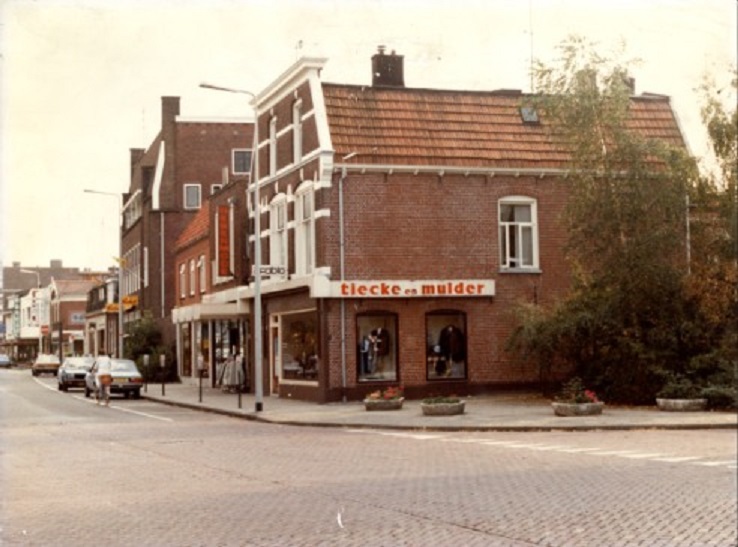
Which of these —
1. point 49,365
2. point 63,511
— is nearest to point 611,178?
point 63,511

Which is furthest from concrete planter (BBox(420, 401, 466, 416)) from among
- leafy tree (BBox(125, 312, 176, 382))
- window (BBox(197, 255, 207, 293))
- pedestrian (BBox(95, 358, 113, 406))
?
leafy tree (BBox(125, 312, 176, 382))

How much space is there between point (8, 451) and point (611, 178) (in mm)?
15474

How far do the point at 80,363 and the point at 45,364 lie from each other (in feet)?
68.8

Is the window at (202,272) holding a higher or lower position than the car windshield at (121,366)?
higher

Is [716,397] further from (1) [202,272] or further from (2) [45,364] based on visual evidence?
(2) [45,364]

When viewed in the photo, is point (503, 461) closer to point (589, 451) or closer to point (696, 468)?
point (589, 451)

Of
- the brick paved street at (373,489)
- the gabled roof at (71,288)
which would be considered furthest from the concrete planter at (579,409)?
the gabled roof at (71,288)

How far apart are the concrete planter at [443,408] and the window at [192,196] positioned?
35024 mm

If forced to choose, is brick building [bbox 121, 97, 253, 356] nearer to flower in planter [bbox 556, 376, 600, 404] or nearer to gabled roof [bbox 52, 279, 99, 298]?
flower in planter [bbox 556, 376, 600, 404]

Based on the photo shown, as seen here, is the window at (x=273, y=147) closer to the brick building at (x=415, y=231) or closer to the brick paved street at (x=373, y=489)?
the brick building at (x=415, y=231)

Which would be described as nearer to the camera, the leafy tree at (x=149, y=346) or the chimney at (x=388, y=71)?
the chimney at (x=388, y=71)

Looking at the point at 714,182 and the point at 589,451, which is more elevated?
the point at 714,182

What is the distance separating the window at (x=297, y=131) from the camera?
Answer: 33.5 meters

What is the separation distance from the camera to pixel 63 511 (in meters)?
11.4
